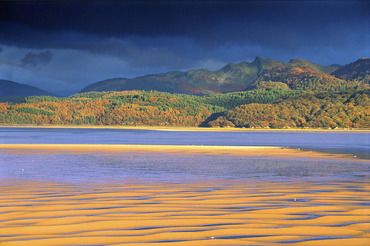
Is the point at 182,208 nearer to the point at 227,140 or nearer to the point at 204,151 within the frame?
the point at 204,151

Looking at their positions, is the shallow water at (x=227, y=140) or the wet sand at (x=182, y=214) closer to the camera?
the wet sand at (x=182, y=214)

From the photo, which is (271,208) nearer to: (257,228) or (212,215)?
(212,215)

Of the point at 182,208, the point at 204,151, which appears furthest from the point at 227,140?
the point at 182,208

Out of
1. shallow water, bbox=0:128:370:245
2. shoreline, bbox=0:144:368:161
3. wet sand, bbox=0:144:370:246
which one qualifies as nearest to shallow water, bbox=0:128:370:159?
shoreline, bbox=0:144:368:161

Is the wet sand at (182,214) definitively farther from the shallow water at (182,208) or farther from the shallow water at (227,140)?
the shallow water at (227,140)

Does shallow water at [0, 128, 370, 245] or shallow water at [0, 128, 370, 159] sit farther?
shallow water at [0, 128, 370, 159]

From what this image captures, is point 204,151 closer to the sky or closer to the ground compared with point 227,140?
closer to the ground

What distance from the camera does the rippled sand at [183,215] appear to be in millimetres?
10898

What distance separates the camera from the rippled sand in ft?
35.8

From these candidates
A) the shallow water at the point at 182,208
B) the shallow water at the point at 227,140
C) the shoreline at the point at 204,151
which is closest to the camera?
the shallow water at the point at 182,208

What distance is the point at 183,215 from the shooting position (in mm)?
14102

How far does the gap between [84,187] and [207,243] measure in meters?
13.0

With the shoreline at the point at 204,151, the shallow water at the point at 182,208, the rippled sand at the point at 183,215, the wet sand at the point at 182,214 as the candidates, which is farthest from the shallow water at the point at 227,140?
the rippled sand at the point at 183,215

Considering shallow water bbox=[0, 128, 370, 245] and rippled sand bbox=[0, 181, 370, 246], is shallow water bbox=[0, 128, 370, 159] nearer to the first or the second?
shallow water bbox=[0, 128, 370, 245]
